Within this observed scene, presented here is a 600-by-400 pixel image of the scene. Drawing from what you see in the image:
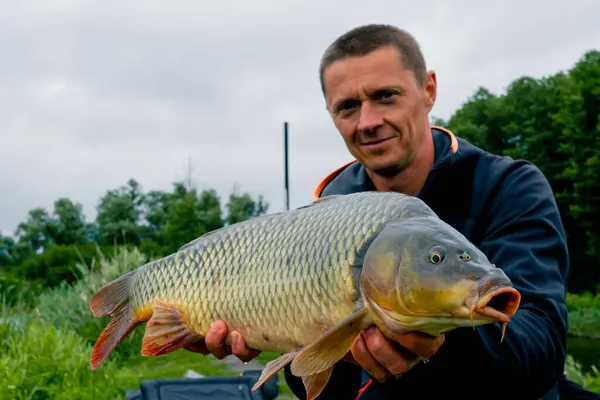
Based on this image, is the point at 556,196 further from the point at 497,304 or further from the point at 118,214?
the point at 497,304

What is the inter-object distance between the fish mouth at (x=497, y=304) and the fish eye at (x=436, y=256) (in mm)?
99

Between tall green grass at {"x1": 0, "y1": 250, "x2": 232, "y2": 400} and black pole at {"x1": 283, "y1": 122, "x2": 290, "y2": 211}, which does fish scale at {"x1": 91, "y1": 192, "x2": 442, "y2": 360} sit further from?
black pole at {"x1": 283, "y1": 122, "x2": 290, "y2": 211}

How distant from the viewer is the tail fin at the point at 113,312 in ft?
6.29

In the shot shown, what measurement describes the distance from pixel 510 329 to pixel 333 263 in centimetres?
43

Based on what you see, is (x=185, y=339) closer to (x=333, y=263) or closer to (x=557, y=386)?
(x=333, y=263)

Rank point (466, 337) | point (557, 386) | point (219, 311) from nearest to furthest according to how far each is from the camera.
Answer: point (466, 337) < point (219, 311) < point (557, 386)

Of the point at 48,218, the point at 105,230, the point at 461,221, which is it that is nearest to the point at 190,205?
the point at 105,230

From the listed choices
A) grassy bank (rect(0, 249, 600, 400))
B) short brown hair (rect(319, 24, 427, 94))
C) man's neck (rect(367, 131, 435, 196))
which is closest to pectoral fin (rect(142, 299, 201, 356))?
man's neck (rect(367, 131, 435, 196))

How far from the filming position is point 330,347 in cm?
136

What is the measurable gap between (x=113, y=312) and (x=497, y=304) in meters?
1.11

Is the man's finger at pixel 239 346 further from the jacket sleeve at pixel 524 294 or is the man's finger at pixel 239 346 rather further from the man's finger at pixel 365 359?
the jacket sleeve at pixel 524 294

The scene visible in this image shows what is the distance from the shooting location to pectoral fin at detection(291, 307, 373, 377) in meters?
1.34

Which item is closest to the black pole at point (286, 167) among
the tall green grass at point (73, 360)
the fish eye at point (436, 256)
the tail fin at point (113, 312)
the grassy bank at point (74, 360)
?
the grassy bank at point (74, 360)

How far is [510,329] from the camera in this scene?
5.16 ft
